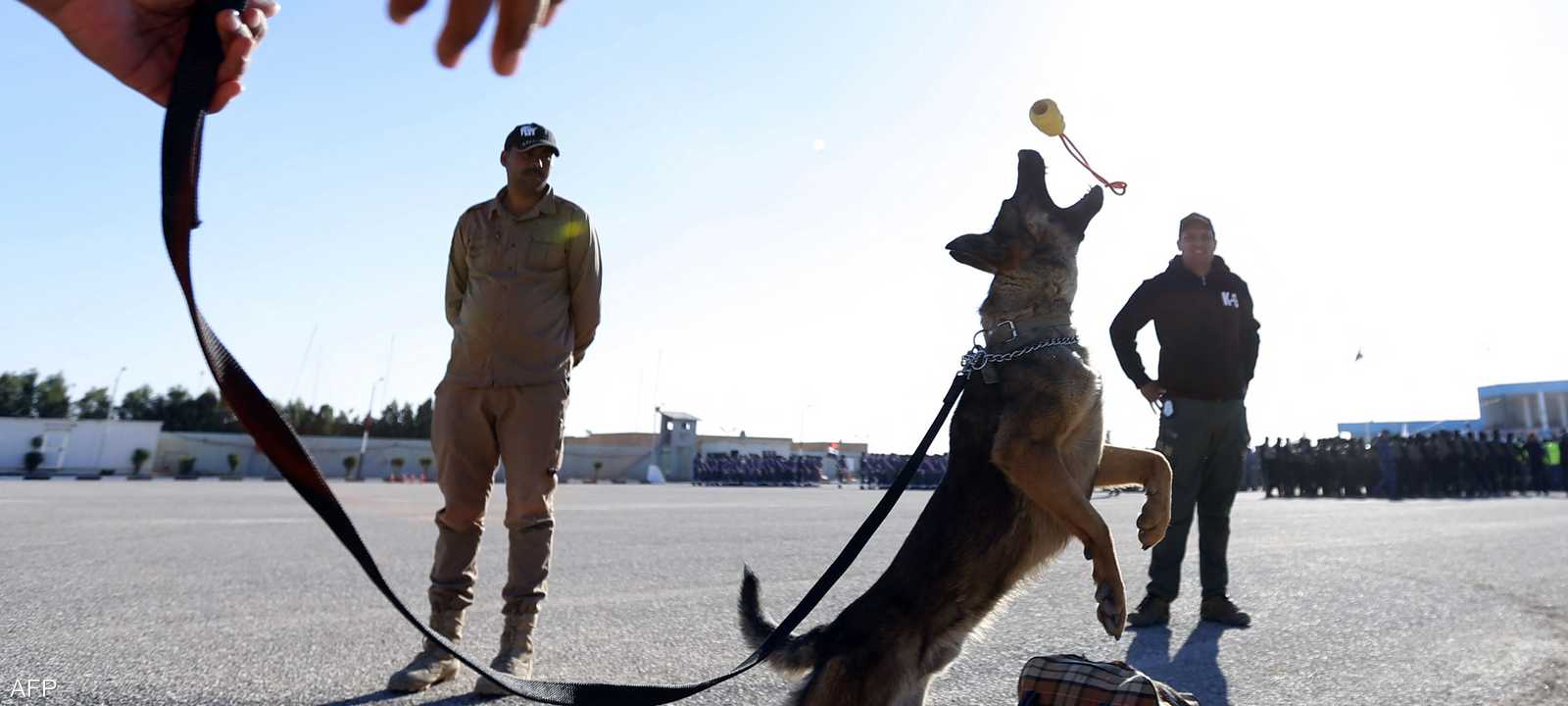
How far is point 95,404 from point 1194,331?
83058 millimetres

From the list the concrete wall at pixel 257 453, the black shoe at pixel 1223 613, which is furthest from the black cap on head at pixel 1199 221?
the concrete wall at pixel 257 453

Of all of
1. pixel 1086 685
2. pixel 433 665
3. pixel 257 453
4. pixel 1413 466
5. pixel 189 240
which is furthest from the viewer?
pixel 257 453

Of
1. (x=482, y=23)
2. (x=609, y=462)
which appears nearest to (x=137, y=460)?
(x=609, y=462)

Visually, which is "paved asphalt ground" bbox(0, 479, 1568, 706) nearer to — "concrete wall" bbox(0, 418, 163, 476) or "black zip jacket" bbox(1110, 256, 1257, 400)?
"black zip jacket" bbox(1110, 256, 1257, 400)

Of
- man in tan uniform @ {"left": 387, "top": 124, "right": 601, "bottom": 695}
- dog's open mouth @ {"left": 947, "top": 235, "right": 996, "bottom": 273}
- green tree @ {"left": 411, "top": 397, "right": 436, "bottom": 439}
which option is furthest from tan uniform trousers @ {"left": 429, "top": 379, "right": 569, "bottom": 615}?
green tree @ {"left": 411, "top": 397, "right": 436, "bottom": 439}

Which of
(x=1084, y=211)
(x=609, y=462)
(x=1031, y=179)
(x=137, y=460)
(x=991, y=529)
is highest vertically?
(x=1031, y=179)

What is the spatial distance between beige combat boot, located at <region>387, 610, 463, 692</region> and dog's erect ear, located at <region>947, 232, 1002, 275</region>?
2.23 metres

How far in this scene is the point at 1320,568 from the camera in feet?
21.4

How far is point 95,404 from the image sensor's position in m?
64.8

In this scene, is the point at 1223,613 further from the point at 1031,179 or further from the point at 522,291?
the point at 522,291

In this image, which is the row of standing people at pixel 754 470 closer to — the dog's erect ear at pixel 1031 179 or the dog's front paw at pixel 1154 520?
the dog's erect ear at pixel 1031 179

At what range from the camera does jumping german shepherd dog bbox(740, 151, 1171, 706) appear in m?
2.13

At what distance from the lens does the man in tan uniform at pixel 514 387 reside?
328 cm

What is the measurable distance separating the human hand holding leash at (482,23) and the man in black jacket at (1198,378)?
4.53 m
